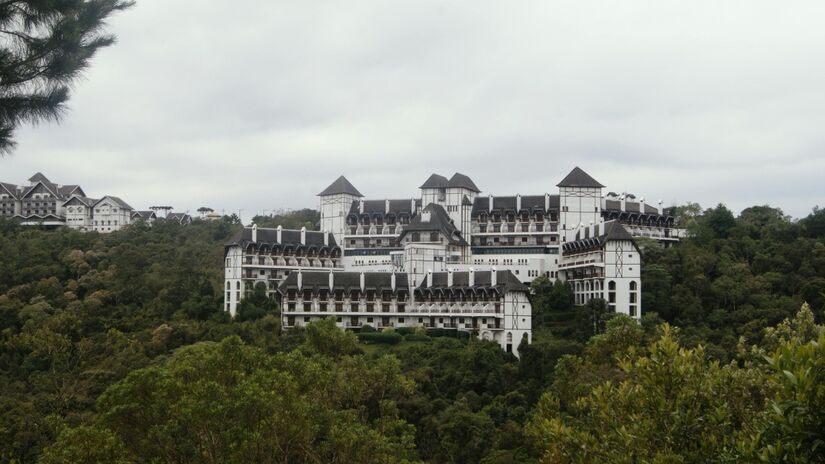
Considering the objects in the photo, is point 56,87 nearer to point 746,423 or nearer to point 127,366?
point 746,423

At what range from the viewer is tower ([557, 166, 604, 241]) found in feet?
248

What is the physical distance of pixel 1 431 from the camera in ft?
139

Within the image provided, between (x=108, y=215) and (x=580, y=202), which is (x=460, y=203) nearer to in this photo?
(x=580, y=202)

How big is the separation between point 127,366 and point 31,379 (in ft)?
21.4

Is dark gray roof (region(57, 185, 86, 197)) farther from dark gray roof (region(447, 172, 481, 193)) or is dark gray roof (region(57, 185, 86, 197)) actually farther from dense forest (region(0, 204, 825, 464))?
dark gray roof (region(447, 172, 481, 193))

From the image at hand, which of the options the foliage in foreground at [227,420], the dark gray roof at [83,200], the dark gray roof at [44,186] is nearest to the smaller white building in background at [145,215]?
the dark gray roof at [83,200]

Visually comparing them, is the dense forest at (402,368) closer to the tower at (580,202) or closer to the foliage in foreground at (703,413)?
the foliage in foreground at (703,413)

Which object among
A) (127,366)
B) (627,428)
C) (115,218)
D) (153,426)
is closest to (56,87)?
(627,428)

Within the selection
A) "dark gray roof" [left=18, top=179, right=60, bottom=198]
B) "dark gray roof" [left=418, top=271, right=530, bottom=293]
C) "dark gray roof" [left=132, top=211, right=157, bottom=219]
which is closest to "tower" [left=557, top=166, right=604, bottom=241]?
"dark gray roof" [left=418, top=271, right=530, bottom=293]

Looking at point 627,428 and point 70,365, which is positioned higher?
point 627,428

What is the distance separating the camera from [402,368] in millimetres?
54375

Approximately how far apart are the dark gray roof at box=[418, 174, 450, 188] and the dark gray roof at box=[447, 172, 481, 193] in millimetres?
490

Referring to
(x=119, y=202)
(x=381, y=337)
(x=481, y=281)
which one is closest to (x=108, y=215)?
(x=119, y=202)

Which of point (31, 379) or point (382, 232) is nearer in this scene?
point (31, 379)
